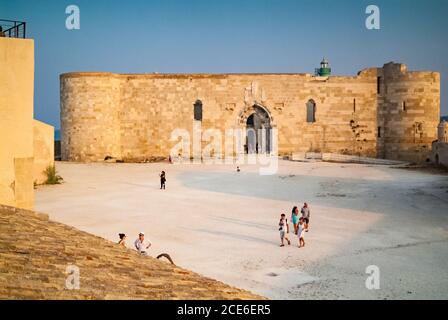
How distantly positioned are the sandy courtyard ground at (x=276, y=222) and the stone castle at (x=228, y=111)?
7.41 meters

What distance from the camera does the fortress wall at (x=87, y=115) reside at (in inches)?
1284

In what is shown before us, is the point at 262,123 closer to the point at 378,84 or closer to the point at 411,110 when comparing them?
the point at 378,84

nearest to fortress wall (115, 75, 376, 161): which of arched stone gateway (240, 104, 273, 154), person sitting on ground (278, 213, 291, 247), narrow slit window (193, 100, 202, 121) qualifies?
arched stone gateway (240, 104, 273, 154)

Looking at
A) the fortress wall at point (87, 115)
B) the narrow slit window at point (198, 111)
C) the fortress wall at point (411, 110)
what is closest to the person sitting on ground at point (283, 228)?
the narrow slit window at point (198, 111)

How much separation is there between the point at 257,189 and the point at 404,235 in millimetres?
8752

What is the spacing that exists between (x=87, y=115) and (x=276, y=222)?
21698 mm

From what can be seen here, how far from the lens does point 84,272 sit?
5.75 meters

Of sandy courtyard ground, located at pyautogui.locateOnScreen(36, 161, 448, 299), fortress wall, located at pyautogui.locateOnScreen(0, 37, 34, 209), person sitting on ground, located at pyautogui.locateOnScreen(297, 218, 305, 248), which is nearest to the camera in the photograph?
sandy courtyard ground, located at pyautogui.locateOnScreen(36, 161, 448, 299)

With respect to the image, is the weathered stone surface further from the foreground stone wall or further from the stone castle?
the stone castle

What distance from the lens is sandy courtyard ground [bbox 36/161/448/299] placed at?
9492 mm

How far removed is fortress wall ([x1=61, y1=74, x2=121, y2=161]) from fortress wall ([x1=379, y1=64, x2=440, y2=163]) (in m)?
19.6

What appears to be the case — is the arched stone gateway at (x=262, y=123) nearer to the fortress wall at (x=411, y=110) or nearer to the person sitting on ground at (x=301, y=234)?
the fortress wall at (x=411, y=110)

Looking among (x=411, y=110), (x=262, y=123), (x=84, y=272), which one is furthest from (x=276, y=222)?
(x=411, y=110)

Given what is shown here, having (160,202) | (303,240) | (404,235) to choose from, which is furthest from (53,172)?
(404,235)
